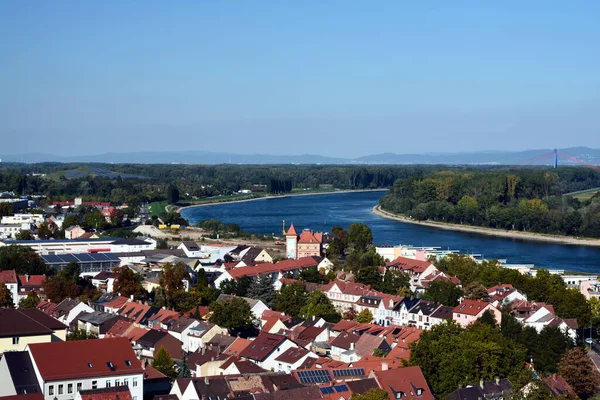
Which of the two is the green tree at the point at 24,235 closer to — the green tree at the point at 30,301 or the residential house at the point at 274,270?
the residential house at the point at 274,270

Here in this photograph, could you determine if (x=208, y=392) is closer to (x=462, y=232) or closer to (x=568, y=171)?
(x=462, y=232)

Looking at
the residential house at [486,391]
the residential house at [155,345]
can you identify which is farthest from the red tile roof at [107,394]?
the residential house at [486,391]

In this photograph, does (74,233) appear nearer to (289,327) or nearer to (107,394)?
(289,327)

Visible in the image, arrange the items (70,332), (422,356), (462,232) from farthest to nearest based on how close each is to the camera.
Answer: (462,232), (70,332), (422,356)

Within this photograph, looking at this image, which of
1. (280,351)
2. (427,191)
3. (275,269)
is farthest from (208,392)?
(427,191)

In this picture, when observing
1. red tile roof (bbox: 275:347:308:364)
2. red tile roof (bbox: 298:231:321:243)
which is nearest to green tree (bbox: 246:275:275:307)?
red tile roof (bbox: 275:347:308:364)

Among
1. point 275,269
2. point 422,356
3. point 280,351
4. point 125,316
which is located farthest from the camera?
point 275,269

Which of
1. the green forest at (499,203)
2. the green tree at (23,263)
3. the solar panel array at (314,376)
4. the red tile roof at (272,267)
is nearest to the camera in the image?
the solar panel array at (314,376)
